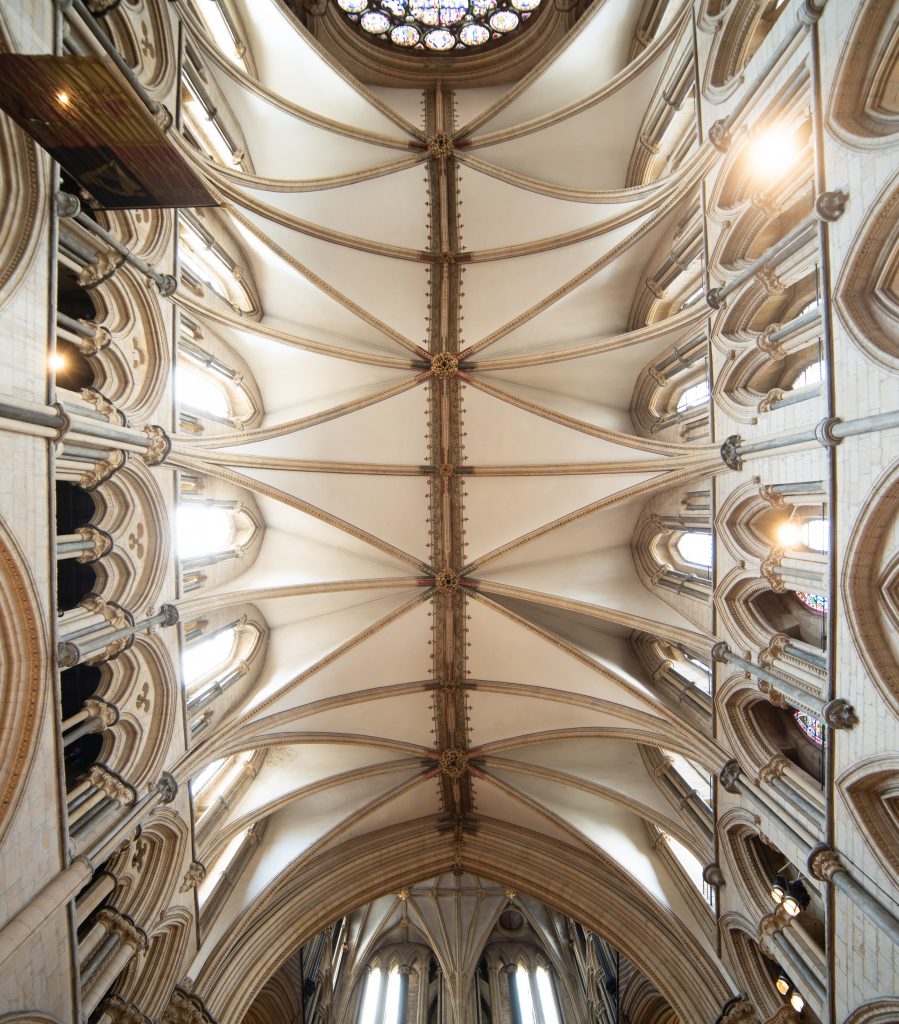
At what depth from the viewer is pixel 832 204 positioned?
6.92 meters

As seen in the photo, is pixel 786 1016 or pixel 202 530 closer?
pixel 786 1016

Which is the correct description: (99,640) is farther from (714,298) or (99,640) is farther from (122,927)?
(714,298)

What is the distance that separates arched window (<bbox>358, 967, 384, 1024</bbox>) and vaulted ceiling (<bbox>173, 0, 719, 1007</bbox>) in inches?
284

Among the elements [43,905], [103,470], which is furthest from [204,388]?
[43,905]

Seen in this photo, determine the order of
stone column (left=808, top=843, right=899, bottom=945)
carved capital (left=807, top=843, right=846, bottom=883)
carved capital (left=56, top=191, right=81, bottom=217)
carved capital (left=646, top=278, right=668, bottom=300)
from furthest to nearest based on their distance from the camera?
carved capital (left=646, top=278, right=668, bottom=300) < carved capital (left=807, top=843, right=846, bottom=883) < carved capital (left=56, top=191, right=81, bottom=217) < stone column (left=808, top=843, right=899, bottom=945)

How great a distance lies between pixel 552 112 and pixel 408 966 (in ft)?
73.0

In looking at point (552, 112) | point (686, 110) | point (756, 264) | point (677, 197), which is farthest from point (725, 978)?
point (552, 112)

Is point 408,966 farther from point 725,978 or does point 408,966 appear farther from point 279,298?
point 279,298

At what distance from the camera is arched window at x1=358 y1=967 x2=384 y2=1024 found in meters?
17.5

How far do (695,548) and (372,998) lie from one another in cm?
1583

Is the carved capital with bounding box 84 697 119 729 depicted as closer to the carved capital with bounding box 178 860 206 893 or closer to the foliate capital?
the foliate capital

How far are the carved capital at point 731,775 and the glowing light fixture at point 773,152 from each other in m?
8.46

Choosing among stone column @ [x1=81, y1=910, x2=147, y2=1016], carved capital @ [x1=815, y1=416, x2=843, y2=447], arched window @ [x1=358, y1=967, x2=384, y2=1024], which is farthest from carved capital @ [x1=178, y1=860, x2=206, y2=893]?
carved capital @ [x1=815, y1=416, x2=843, y2=447]

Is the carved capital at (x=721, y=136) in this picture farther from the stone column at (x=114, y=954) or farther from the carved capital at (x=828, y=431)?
the stone column at (x=114, y=954)
